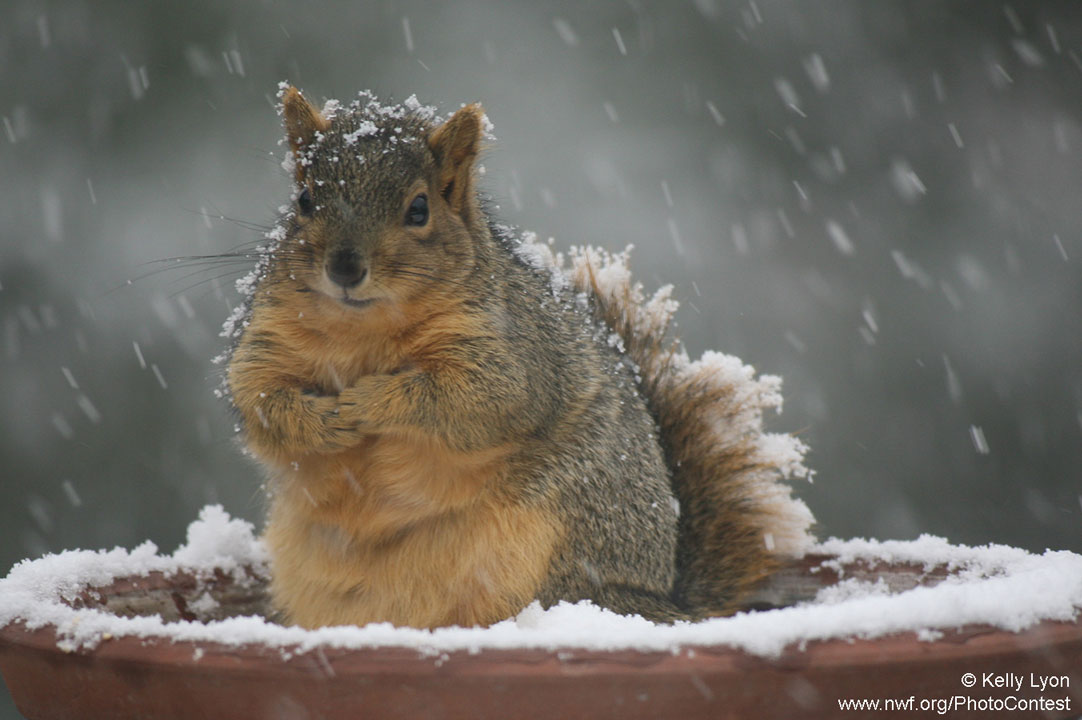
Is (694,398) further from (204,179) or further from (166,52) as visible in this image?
(166,52)

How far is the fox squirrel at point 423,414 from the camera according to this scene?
1000 millimetres

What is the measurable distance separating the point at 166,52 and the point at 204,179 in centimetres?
36

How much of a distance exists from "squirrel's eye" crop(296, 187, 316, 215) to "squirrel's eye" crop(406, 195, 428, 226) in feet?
0.31

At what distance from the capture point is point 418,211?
1078mm

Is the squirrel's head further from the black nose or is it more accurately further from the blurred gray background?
the blurred gray background

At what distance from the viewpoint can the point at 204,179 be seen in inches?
93.0

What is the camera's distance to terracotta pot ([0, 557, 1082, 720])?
0.68m

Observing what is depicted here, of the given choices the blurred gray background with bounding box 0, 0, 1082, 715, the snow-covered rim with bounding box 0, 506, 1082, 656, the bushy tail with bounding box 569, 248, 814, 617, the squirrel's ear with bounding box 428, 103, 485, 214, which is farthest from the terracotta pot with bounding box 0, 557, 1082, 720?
the blurred gray background with bounding box 0, 0, 1082, 715

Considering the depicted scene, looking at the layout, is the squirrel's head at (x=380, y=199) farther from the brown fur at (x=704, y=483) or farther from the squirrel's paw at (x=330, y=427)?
the brown fur at (x=704, y=483)

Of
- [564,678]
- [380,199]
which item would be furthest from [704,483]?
[564,678]

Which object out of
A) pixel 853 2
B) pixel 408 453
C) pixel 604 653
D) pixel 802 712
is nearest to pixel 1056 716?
pixel 802 712

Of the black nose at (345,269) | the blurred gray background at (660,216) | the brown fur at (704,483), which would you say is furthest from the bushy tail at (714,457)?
the blurred gray background at (660,216)

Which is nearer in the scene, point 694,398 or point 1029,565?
point 1029,565

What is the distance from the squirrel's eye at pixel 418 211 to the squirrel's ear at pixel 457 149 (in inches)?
1.7
